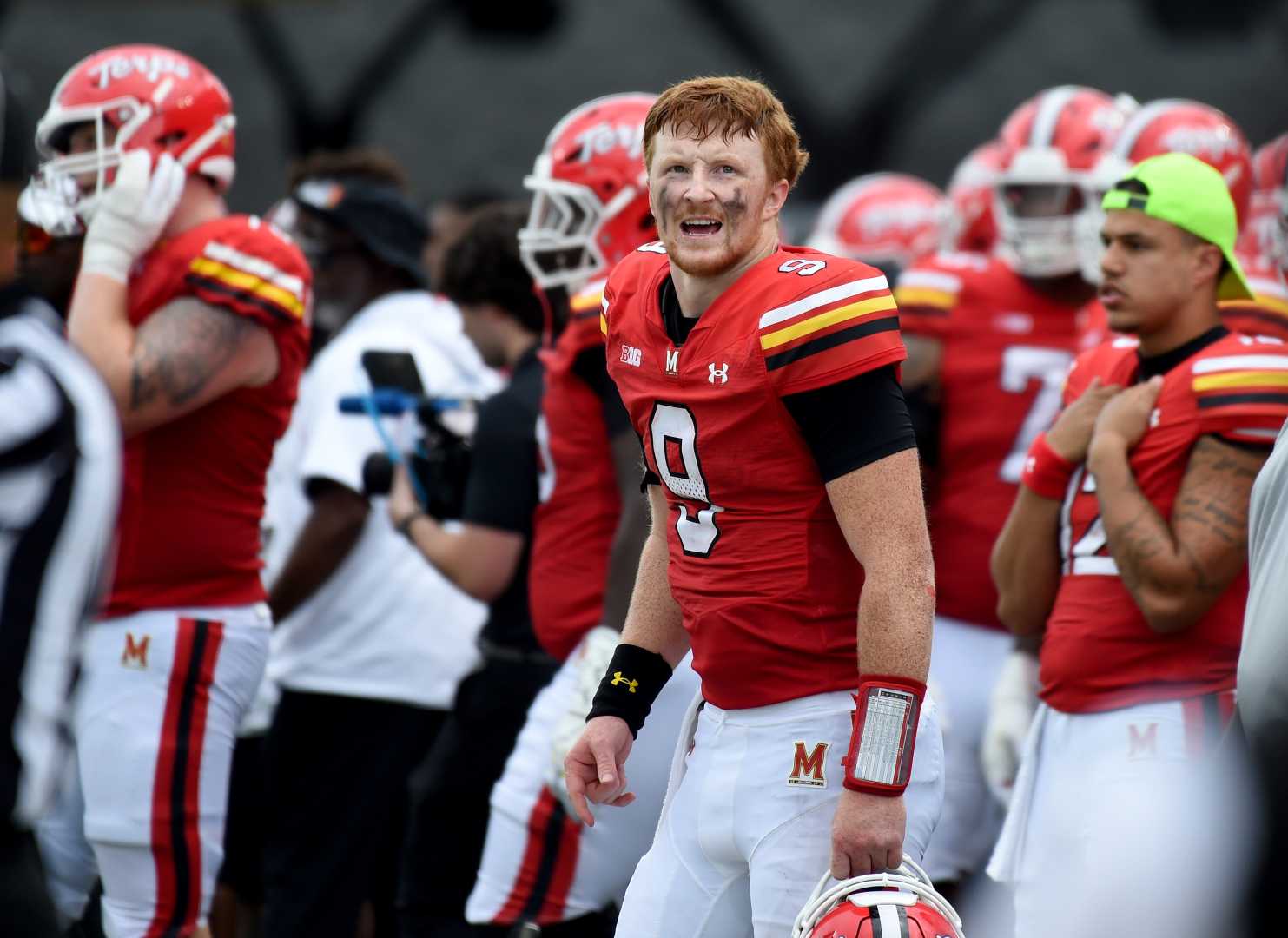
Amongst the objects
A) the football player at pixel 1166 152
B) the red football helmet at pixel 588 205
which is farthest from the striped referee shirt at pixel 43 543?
the football player at pixel 1166 152

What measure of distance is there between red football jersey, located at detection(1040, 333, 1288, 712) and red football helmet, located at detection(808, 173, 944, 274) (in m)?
4.17

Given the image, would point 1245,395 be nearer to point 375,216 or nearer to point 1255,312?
point 1255,312

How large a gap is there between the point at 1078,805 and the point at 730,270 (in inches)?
51.6

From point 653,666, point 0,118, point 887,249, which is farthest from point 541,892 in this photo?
point 887,249

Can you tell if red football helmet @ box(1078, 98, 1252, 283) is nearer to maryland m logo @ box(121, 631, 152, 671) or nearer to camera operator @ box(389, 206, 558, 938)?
camera operator @ box(389, 206, 558, 938)

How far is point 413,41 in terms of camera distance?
12836mm

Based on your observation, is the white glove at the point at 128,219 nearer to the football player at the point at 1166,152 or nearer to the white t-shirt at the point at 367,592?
the white t-shirt at the point at 367,592

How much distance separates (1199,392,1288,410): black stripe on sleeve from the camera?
10.7ft

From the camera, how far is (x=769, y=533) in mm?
2746

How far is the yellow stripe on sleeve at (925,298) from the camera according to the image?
4902 millimetres

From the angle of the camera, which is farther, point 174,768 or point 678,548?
point 174,768

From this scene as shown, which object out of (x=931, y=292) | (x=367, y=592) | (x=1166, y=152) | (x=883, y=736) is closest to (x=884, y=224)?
(x=931, y=292)

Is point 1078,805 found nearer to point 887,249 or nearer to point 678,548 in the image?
point 678,548

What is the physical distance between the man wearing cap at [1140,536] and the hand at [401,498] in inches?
55.3
